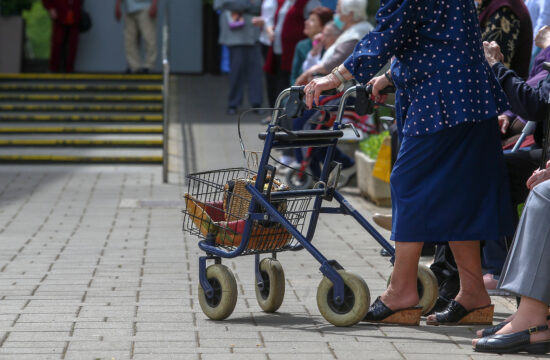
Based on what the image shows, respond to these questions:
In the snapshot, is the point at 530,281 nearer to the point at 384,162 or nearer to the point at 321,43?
the point at 384,162

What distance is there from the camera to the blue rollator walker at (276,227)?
200 inches

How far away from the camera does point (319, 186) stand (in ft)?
17.7

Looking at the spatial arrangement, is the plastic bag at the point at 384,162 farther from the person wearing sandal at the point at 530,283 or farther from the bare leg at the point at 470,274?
the person wearing sandal at the point at 530,283

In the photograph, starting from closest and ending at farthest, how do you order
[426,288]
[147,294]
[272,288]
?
[426,288], [272,288], [147,294]

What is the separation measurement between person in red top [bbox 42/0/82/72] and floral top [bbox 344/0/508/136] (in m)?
13.6

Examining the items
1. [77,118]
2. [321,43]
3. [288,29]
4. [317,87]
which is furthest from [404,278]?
[77,118]

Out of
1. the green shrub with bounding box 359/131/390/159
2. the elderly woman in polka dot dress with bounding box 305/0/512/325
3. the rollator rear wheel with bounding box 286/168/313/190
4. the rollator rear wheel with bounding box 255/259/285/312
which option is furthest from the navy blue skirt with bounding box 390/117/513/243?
the rollator rear wheel with bounding box 286/168/313/190

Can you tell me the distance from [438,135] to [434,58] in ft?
1.12

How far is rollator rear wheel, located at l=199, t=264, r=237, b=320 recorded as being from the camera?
5.34 metres

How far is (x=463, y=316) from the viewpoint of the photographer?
5.25 metres

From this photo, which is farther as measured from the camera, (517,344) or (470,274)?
(470,274)

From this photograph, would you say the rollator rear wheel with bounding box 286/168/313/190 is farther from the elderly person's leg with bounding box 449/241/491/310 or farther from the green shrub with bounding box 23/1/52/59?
the green shrub with bounding box 23/1/52/59

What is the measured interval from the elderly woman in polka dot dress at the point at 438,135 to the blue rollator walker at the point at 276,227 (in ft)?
0.61

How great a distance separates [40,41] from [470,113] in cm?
2481
